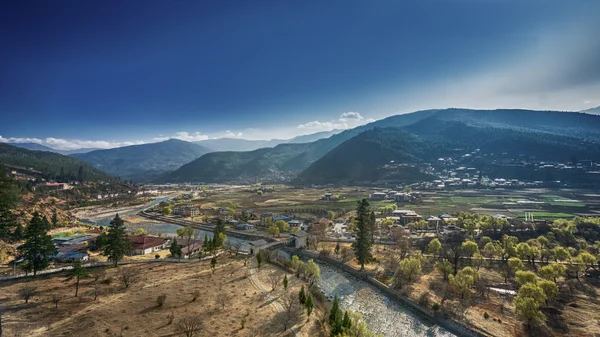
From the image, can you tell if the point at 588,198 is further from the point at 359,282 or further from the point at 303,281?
the point at 303,281


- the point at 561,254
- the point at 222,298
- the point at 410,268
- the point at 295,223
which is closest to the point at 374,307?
the point at 410,268

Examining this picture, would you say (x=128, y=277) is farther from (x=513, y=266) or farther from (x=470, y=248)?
(x=513, y=266)

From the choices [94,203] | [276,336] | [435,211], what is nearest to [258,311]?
[276,336]

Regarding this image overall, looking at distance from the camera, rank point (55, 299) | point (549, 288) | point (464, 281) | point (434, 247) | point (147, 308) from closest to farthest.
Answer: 1. point (147, 308)
2. point (55, 299)
3. point (549, 288)
4. point (464, 281)
5. point (434, 247)

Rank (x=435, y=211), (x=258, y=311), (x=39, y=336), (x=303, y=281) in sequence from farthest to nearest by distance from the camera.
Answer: (x=435, y=211) → (x=303, y=281) → (x=258, y=311) → (x=39, y=336)

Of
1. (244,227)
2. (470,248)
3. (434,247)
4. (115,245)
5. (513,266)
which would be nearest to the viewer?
(115,245)

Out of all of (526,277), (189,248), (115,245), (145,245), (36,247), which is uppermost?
(36,247)
